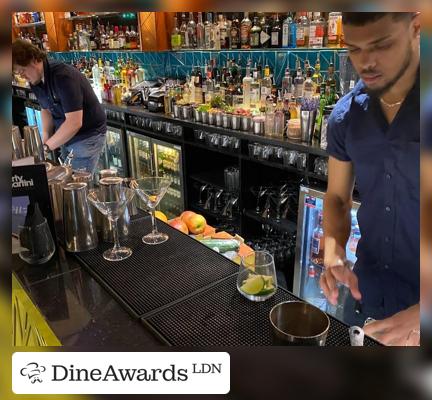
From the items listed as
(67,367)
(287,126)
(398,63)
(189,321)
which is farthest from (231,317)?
(287,126)

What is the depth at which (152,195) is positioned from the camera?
45.8 inches

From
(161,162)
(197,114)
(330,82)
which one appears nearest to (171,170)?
(161,162)

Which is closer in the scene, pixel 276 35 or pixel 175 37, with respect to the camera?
pixel 276 35

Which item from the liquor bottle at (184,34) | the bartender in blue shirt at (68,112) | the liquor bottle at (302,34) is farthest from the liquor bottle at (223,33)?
the bartender in blue shirt at (68,112)

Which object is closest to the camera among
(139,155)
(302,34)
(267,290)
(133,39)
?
(267,290)

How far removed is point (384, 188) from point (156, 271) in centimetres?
52

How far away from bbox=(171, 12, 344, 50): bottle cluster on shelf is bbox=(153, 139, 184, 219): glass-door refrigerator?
2.47 ft

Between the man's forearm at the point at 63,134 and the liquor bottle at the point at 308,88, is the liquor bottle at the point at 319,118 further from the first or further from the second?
the man's forearm at the point at 63,134

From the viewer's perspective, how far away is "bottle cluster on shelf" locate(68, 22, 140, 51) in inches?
130

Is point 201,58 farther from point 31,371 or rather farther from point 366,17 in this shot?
point 31,371

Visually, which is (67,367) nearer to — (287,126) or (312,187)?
(312,187)

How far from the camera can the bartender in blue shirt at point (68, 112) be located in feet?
6.04

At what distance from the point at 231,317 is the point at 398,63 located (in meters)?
0.56

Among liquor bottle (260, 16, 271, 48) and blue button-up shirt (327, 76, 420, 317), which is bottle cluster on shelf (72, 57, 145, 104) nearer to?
liquor bottle (260, 16, 271, 48)
